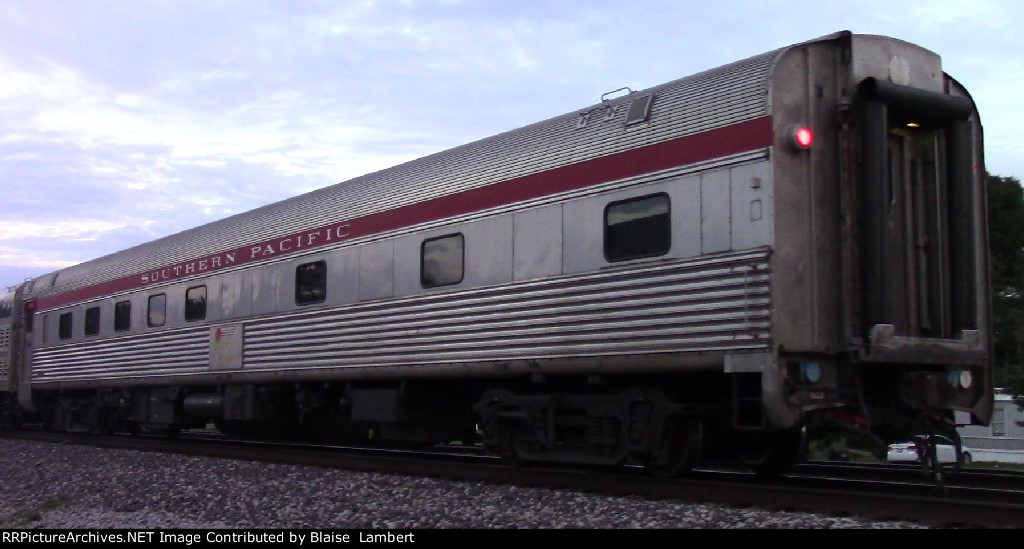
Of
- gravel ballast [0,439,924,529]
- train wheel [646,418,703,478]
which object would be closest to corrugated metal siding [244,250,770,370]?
train wheel [646,418,703,478]

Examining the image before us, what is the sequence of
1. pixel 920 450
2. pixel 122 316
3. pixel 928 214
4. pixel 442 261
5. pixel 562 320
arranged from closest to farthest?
pixel 920 450, pixel 928 214, pixel 562 320, pixel 442 261, pixel 122 316

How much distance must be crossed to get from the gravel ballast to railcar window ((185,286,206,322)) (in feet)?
14.5

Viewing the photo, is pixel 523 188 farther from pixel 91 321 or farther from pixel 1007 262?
pixel 1007 262

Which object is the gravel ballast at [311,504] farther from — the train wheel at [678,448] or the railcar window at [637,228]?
the railcar window at [637,228]

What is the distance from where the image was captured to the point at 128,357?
1848 cm

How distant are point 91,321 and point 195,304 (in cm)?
447

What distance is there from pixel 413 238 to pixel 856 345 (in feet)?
18.7

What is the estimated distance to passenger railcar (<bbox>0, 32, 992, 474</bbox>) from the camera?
8.48 meters

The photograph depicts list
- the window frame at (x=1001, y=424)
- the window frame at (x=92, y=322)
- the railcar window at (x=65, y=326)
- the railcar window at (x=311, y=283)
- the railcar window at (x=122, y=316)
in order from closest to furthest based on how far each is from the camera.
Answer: the railcar window at (x=311, y=283), the railcar window at (x=122, y=316), the window frame at (x=92, y=322), the railcar window at (x=65, y=326), the window frame at (x=1001, y=424)

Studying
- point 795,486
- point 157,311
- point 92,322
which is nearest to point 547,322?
point 795,486

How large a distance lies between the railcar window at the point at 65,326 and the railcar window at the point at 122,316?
8.12ft

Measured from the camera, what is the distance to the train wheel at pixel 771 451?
9.50m

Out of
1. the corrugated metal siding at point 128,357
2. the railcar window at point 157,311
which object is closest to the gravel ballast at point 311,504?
the corrugated metal siding at point 128,357

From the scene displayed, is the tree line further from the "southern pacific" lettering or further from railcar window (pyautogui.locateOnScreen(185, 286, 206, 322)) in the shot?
railcar window (pyautogui.locateOnScreen(185, 286, 206, 322))
